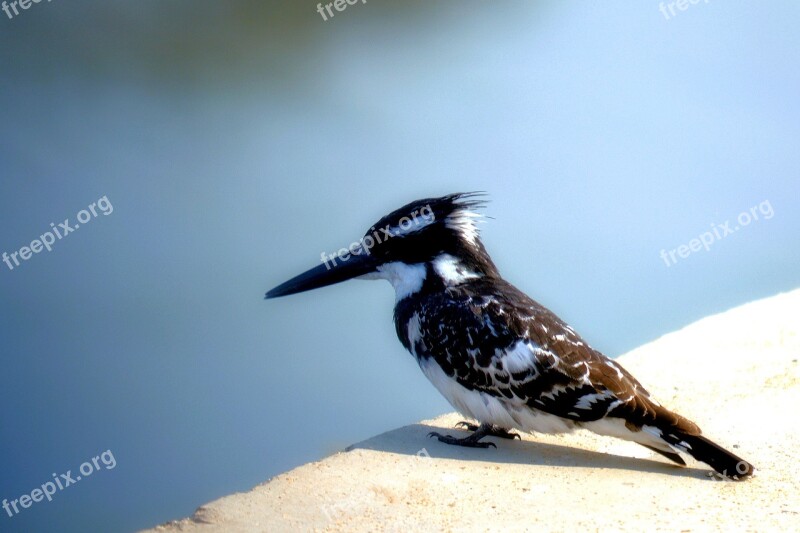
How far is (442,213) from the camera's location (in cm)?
565

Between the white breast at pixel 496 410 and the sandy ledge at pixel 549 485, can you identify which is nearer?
the sandy ledge at pixel 549 485

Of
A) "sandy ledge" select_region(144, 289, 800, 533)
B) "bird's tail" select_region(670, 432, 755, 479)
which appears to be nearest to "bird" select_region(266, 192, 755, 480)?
"bird's tail" select_region(670, 432, 755, 479)

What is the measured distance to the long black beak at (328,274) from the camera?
5.95 meters

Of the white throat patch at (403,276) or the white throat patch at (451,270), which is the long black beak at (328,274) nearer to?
the white throat patch at (403,276)

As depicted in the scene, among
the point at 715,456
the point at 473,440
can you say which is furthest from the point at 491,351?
the point at 715,456

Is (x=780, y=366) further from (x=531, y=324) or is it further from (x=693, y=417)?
(x=531, y=324)

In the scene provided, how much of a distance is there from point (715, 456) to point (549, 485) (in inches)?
32.9

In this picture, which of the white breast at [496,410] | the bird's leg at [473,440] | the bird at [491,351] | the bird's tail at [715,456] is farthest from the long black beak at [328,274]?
the bird's tail at [715,456]

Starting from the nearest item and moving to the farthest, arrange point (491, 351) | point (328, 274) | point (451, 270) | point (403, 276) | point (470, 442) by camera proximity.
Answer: point (491, 351) → point (470, 442) → point (451, 270) → point (403, 276) → point (328, 274)

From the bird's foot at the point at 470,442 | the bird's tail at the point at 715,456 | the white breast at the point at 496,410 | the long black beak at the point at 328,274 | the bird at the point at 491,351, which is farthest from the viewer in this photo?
the long black beak at the point at 328,274

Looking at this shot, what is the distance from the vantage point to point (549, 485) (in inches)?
181

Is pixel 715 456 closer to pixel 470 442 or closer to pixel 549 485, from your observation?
pixel 549 485

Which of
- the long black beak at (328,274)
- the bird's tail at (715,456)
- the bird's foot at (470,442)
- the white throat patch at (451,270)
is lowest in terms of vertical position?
the bird's tail at (715,456)

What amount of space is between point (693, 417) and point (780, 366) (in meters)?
1.05
